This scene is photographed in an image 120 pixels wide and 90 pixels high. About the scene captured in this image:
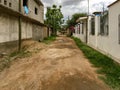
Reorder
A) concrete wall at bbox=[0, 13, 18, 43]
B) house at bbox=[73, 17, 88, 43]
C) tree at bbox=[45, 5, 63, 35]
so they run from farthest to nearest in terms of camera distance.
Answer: tree at bbox=[45, 5, 63, 35] → house at bbox=[73, 17, 88, 43] → concrete wall at bbox=[0, 13, 18, 43]

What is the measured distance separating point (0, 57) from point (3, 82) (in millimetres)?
5144

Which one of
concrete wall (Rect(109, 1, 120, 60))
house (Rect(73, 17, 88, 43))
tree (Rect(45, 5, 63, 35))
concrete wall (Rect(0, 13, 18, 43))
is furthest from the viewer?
tree (Rect(45, 5, 63, 35))

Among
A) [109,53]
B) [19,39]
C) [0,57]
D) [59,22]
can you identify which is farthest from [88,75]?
[59,22]

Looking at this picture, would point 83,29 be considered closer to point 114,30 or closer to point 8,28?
point 8,28

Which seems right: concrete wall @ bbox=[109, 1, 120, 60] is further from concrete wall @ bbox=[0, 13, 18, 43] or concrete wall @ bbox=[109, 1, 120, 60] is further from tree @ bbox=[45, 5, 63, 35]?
tree @ bbox=[45, 5, 63, 35]

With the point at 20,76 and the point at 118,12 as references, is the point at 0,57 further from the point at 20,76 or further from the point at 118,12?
the point at 118,12

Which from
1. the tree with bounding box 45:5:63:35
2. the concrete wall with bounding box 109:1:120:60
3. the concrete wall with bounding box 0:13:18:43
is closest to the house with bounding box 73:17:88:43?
the concrete wall with bounding box 0:13:18:43

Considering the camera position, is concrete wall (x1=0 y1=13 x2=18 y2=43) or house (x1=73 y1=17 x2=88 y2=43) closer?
concrete wall (x1=0 y1=13 x2=18 y2=43)

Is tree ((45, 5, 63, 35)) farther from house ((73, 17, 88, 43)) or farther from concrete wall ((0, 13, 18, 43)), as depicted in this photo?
concrete wall ((0, 13, 18, 43))

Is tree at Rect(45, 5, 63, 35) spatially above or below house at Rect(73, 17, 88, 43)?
above

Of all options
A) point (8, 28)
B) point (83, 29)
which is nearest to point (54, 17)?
point (83, 29)

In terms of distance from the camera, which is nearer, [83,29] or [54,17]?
[83,29]

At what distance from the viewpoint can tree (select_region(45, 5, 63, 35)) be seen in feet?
210

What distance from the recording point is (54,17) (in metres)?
64.4
